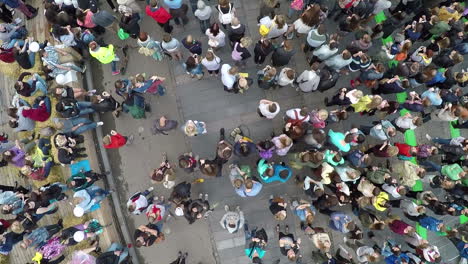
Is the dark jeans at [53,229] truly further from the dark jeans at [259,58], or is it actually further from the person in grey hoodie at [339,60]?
the person in grey hoodie at [339,60]

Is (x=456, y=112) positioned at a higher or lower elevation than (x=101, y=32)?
lower

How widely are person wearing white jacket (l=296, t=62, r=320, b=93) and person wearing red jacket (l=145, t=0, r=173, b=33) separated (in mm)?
4490

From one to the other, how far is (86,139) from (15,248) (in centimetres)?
444

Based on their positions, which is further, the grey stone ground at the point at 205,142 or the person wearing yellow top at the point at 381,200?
the grey stone ground at the point at 205,142

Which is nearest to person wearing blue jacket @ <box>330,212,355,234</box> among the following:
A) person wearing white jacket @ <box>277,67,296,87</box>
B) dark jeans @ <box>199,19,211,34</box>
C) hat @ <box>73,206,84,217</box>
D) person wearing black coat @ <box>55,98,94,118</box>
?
person wearing white jacket @ <box>277,67,296,87</box>

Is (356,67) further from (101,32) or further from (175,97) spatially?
(101,32)

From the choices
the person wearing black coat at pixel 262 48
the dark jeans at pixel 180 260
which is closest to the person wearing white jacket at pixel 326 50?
the person wearing black coat at pixel 262 48

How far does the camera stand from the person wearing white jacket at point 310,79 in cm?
914

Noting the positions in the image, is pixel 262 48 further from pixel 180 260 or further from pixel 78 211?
pixel 180 260

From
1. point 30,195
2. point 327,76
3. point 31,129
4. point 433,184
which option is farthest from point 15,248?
point 433,184

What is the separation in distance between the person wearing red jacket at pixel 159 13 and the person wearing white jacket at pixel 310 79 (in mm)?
4490

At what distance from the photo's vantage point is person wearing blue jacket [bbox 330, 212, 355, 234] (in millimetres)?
8883

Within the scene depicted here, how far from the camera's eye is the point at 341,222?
9.22 metres

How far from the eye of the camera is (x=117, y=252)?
9.57m
